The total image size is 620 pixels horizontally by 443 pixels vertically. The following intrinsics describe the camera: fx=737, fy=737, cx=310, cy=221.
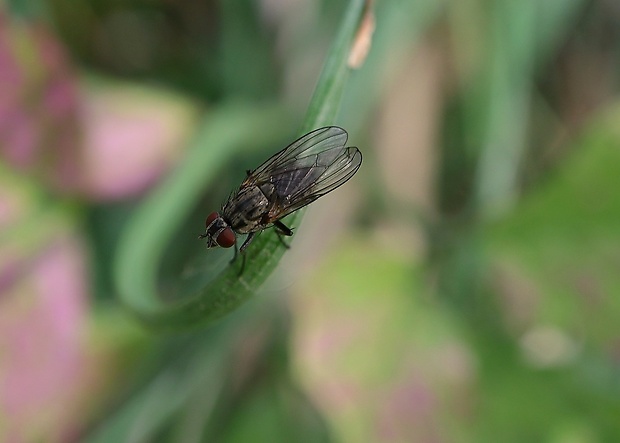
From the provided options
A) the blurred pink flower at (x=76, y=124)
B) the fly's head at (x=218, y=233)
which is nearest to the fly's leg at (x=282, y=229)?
the fly's head at (x=218, y=233)

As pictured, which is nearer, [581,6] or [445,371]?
[445,371]

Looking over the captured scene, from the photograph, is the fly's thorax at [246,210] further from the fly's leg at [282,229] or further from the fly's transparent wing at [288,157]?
the fly's leg at [282,229]

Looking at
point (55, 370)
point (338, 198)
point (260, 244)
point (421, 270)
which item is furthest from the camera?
point (338, 198)

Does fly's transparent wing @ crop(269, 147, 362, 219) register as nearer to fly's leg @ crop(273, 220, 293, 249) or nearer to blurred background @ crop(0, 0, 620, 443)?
blurred background @ crop(0, 0, 620, 443)

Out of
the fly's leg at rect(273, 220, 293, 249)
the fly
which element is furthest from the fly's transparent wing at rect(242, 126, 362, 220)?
the fly's leg at rect(273, 220, 293, 249)

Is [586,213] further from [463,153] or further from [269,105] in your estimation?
[269,105]

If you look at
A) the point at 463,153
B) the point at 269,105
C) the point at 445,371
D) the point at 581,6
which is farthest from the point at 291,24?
the point at 445,371

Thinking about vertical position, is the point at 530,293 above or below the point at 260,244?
below
